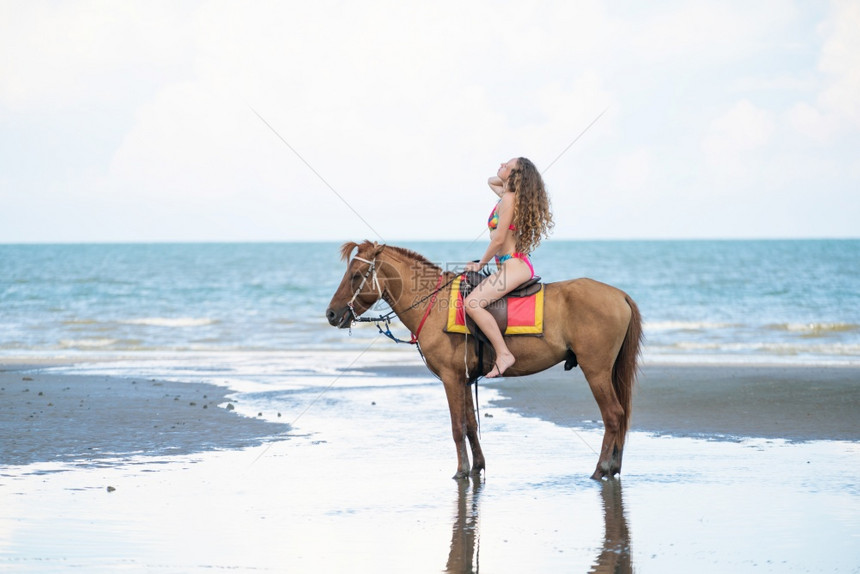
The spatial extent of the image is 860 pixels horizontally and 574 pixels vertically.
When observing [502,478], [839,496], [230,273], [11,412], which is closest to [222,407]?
[11,412]

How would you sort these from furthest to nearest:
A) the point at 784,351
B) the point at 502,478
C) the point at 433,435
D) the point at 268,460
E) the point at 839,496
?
the point at 784,351 → the point at 433,435 → the point at 268,460 → the point at 502,478 → the point at 839,496

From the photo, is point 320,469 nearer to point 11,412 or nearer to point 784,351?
point 11,412

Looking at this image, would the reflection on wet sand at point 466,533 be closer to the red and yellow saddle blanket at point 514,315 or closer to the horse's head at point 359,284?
the red and yellow saddle blanket at point 514,315

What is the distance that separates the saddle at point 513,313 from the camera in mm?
7426

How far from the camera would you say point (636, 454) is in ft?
27.3

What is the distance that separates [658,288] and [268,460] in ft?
121

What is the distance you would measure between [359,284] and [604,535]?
9.93ft

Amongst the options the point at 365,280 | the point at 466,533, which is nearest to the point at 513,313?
the point at 365,280

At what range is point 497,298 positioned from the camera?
740 centimetres

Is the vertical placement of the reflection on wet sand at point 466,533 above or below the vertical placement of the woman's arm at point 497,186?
below

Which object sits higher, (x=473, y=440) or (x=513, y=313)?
(x=513, y=313)

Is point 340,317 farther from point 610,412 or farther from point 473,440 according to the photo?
point 610,412

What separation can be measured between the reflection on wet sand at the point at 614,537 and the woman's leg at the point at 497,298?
125 cm

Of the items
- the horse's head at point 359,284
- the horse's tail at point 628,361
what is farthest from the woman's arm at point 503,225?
the horse's tail at point 628,361
